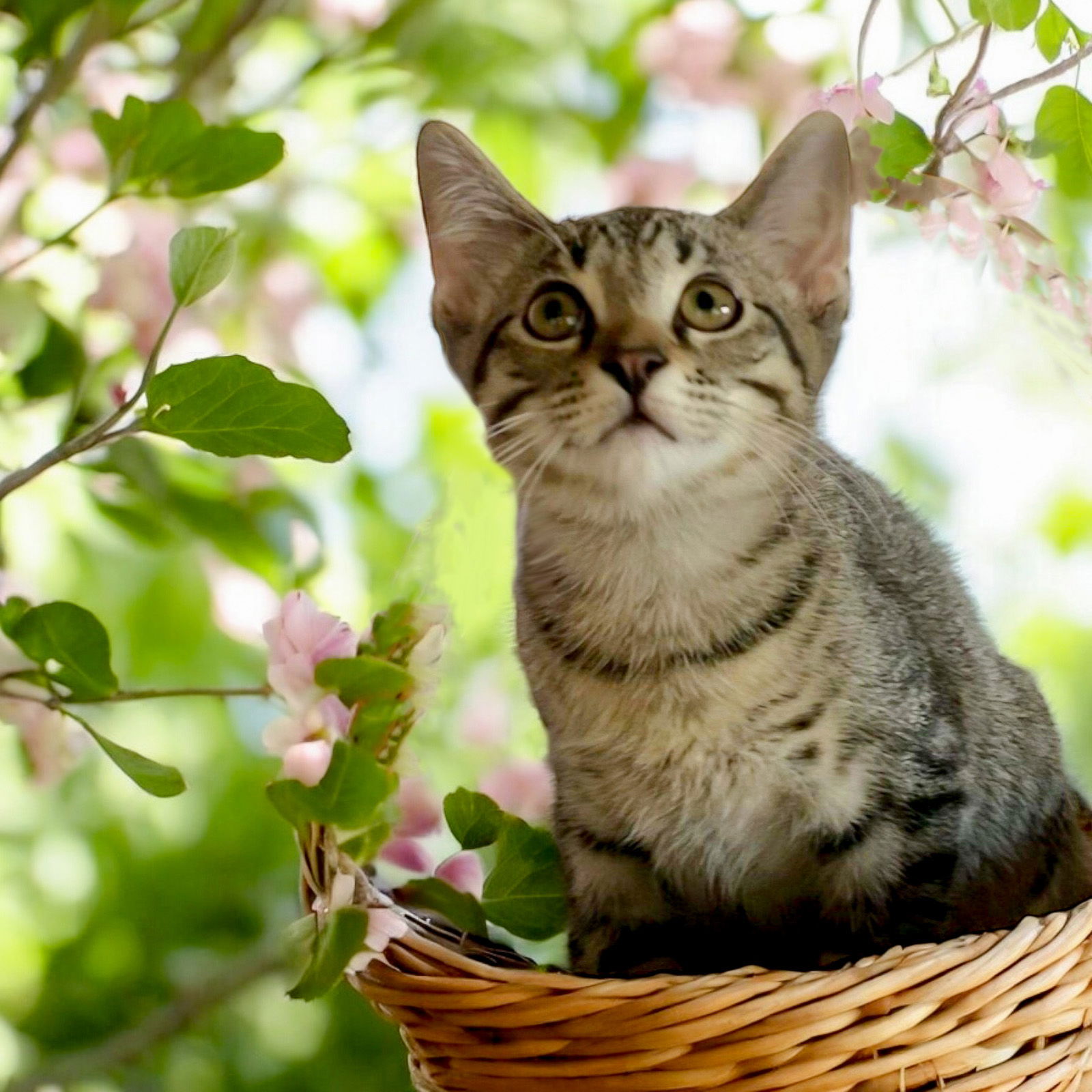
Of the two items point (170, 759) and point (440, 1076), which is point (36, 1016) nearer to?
point (170, 759)

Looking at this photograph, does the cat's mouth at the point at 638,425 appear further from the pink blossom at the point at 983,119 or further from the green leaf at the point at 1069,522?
the green leaf at the point at 1069,522

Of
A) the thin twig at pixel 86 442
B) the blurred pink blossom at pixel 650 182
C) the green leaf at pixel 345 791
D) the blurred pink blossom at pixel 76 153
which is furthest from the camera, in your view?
the blurred pink blossom at pixel 650 182

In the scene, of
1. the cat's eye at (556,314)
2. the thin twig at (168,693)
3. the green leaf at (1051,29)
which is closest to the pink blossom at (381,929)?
the thin twig at (168,693)

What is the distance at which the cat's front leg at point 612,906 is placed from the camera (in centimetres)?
91

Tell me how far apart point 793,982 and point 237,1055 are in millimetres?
1132

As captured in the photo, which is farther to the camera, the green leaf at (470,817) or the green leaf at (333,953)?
the green leaf at (470,817)

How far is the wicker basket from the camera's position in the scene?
0.68m

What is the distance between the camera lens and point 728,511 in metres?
0.91

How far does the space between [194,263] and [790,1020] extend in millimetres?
493

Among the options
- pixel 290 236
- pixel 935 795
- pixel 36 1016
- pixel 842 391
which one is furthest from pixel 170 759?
pixel 935 795

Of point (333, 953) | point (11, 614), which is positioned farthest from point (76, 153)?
point (333, 953)

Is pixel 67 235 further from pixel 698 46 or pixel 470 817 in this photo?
pixel 698 46

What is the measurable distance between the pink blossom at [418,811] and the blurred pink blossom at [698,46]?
82cm

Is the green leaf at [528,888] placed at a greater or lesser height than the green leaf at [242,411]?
lesser
